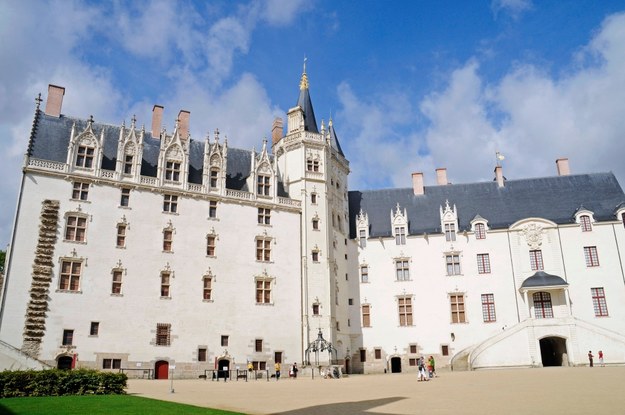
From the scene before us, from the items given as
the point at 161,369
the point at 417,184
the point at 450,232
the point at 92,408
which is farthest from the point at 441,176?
the point at 92,408

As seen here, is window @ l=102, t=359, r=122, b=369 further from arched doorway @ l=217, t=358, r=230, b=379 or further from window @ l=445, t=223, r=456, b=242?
window @ l=445, t=223, r=456, b=242

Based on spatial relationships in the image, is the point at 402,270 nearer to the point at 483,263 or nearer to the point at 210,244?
the point at 483,263

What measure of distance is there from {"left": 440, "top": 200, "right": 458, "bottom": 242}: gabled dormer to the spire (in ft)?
41.1

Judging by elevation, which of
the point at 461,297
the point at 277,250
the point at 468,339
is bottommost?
the point at 468,339

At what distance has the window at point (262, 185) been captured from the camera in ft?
122

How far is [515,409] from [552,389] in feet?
20.1

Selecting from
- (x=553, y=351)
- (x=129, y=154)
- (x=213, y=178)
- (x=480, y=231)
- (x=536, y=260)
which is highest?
(x=129, y=154)

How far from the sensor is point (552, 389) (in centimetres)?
1712

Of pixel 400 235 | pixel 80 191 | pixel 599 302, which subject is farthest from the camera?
pixel 400 235

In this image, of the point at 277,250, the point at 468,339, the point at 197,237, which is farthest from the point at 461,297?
the point at 197,237

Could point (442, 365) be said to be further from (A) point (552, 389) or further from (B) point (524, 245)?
(A) point (552, 389)

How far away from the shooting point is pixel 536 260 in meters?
38.4

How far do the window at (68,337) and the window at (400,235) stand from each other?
2450cm

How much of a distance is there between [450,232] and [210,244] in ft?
63.2
